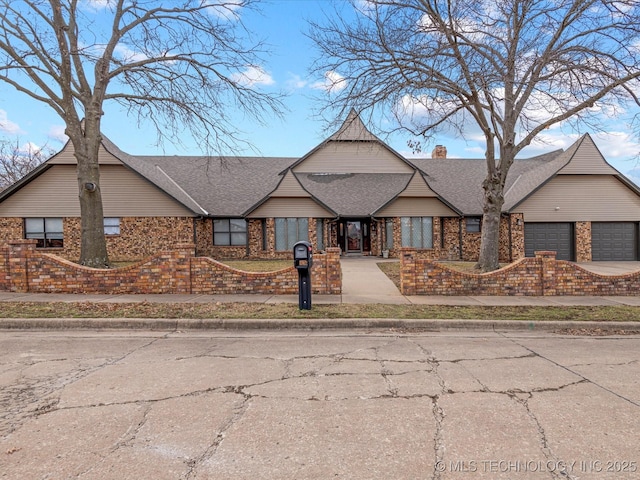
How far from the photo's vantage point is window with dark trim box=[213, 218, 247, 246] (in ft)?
71.2

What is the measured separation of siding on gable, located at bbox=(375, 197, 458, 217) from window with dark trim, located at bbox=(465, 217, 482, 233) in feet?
3.64

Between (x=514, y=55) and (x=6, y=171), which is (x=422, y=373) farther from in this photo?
(x=6, y=171)

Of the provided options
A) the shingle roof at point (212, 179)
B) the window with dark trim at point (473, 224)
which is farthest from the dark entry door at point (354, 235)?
the window with dark trim at point (473, 224)

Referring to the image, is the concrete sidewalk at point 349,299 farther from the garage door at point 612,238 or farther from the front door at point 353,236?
the garage door at point 612,238

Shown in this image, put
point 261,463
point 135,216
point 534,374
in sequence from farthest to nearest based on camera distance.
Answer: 1. point 135,216
2. point 534,374
3. point 261,463

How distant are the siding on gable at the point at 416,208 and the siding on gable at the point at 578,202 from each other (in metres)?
4.27

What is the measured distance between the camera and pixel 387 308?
8164 millimetres

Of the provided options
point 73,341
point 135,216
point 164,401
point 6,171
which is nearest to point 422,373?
point 164,401

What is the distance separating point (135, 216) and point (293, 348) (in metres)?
17.9

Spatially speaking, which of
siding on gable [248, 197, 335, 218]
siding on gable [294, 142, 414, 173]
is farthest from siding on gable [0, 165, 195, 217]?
siding on gable [294, 142, 414, 173]

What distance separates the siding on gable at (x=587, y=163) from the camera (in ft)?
68.7

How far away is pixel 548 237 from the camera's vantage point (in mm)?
21500

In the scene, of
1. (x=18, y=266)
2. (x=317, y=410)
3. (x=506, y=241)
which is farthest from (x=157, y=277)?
(x=506, y=241)

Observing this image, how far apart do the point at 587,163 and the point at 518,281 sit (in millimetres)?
15470
